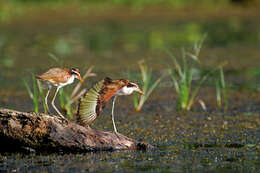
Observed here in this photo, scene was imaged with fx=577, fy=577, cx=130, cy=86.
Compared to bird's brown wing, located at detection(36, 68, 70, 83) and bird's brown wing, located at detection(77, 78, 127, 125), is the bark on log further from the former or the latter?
bird's brown wing, located at detection(36, 68, 70, 83)

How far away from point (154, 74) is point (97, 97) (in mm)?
4734

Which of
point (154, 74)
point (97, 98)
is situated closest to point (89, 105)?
point (97, 98)

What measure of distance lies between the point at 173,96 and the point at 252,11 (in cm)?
1119

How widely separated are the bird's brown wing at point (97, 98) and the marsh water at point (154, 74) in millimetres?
353

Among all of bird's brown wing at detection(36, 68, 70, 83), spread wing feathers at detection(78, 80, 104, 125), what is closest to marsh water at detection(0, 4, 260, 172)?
spread wing feathers at detection(78, 80, 104, 125)

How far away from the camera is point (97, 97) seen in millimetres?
4895

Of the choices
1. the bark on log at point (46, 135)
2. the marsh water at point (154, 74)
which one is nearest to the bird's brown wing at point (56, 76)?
the bark on log at point (46, 135)

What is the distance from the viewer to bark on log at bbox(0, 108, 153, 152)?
198 inches

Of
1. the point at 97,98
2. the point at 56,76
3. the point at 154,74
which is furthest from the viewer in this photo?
the point at 154,74

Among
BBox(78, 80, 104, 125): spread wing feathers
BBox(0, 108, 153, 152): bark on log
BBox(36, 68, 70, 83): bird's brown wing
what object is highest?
BBox(36, 68, 70, 83): bird's brown wing

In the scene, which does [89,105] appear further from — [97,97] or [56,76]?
[56,76]

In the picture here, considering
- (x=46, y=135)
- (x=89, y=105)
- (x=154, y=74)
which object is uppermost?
(x=154, y=74)

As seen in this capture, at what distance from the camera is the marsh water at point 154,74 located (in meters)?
4.80

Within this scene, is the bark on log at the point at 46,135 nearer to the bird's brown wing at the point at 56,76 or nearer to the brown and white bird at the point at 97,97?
the brown and white bird at the point at 97,97
